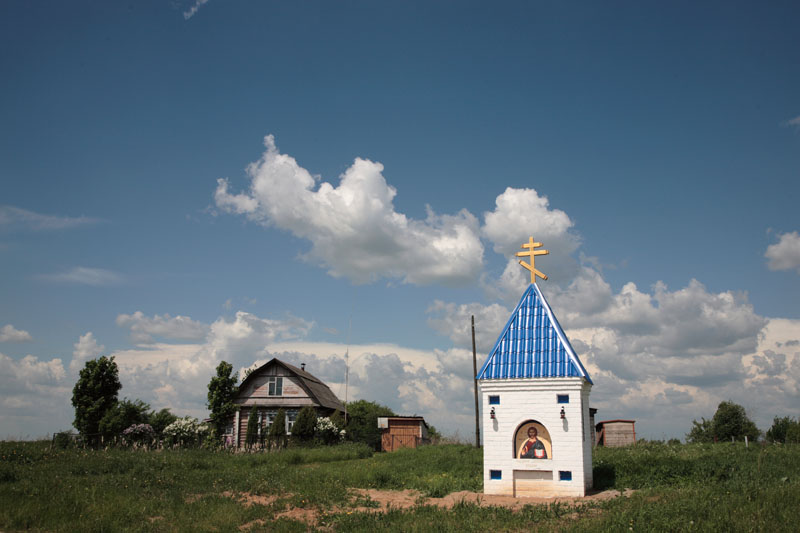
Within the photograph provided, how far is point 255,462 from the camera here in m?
25.0

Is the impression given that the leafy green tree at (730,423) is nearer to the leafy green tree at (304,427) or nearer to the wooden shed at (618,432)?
the wooden shed at (618,432)

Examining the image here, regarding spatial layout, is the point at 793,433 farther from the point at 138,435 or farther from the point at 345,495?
the point at 138,435

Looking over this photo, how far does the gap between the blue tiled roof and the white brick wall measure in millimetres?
245

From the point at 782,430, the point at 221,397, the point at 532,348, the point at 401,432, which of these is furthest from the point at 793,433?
the point at 221,397

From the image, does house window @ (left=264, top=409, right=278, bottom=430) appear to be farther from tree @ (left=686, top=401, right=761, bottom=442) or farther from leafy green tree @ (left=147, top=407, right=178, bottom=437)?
tree @ (left=686, top=401, right=761, bottom=442)

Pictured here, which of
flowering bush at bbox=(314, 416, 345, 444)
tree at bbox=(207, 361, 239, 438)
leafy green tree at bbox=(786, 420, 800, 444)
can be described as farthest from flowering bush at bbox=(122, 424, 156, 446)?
leafy green tree at bbox=(786, 420, 800, 444)

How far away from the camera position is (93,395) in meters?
30.9

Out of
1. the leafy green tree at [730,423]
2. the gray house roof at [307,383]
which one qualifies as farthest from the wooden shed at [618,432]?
the gray house roof at [307,383]

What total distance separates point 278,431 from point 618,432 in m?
20.9

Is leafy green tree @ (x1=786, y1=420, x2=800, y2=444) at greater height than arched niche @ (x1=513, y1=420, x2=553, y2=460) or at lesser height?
lesser

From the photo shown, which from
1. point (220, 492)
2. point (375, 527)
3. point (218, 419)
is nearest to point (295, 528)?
point (375, 527)

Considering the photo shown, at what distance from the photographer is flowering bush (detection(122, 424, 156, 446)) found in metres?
30.2

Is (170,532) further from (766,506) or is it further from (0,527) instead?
(766,506)

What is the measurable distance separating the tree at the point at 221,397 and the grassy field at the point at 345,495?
12668 millimetres
